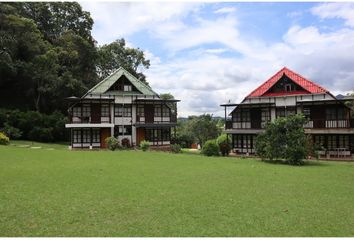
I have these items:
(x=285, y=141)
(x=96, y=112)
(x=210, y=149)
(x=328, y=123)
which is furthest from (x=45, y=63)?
(x=328, y=123)

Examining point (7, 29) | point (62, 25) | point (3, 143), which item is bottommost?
point (3, 143)

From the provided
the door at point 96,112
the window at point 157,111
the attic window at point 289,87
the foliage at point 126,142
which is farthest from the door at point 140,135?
the attic window at point 289,87

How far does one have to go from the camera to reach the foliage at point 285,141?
21719 mm

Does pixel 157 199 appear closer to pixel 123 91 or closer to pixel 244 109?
pixel 244 109

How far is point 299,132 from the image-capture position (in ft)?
73.4

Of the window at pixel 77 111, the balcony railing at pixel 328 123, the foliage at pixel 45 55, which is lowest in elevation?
the balcony railing at pixel 328 123

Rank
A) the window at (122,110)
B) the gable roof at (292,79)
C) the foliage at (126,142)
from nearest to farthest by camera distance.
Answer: the gable roof at (292,79), the foliage at (126,142), the window at (122,110)

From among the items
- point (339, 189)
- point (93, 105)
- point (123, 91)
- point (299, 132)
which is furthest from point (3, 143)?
point (339, 189)

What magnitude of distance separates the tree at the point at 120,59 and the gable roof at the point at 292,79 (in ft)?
88.1

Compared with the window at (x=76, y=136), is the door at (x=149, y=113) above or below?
above

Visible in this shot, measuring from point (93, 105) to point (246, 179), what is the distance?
24358 millimetres

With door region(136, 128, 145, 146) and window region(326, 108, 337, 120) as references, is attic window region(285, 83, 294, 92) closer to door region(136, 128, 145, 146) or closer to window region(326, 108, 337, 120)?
window region(326, 108, 337, 120)

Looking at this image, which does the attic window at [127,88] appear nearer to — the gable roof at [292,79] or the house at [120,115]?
the house at [120,115]

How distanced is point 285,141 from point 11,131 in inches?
1059
